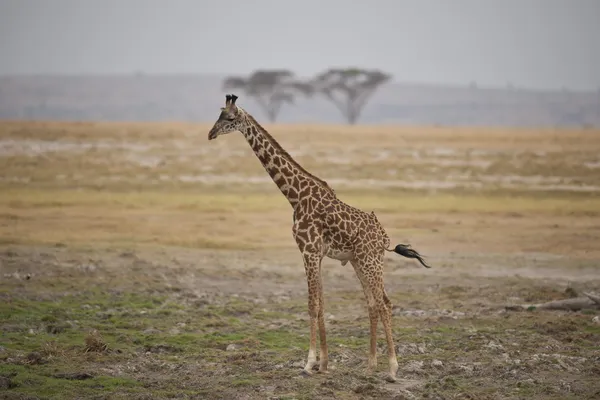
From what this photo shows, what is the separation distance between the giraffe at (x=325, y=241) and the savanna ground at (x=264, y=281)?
16.1 inches

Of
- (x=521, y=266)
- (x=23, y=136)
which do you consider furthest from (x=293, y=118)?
(x=521, y=266)

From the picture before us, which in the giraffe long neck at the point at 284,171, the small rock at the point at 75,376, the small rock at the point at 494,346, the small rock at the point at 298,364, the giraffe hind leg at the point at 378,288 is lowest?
the small rock at the point at 298,364

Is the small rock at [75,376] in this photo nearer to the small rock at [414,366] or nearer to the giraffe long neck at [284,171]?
the giraffe long neck at [284,171]

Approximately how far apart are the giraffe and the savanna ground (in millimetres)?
409

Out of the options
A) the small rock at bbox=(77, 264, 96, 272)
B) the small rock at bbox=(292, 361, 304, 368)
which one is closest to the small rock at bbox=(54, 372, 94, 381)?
the small rock at bbox=(292, 361, 304, 368)

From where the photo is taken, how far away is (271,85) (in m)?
87.5

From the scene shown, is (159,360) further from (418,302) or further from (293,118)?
(293,118)

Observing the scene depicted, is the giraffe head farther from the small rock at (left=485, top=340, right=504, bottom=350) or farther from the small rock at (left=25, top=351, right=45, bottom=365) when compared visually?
the small rock at (left=485, top=340, right=504, bottom=350)

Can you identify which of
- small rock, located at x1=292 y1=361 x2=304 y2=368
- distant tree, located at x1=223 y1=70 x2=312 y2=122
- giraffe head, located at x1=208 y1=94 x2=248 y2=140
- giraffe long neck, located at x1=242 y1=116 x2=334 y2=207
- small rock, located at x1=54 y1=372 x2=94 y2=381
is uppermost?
distant tree, located at x1=223 y1=70 x2=312 y2=122

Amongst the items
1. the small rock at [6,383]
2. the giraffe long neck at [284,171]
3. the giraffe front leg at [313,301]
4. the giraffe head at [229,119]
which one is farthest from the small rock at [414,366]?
the small rock at [6,383]

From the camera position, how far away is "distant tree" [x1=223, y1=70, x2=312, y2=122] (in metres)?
86.4

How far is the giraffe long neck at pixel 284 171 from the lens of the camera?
401 inches

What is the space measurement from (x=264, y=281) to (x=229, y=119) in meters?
5.74

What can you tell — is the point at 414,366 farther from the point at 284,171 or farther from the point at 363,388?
the point at 284,171
